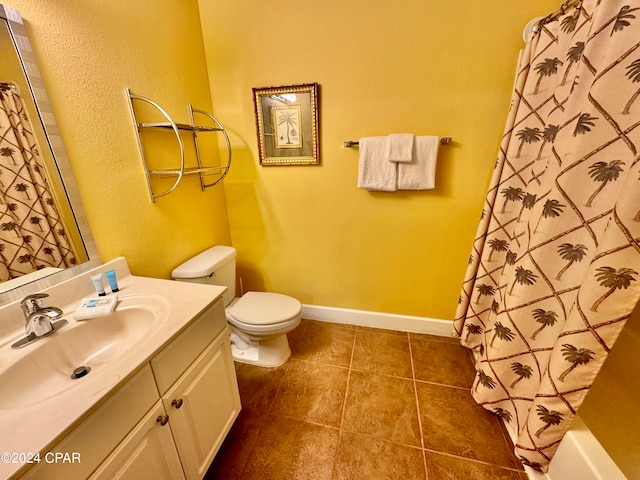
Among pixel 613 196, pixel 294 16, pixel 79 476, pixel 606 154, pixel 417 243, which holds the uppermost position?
pixel 294 16

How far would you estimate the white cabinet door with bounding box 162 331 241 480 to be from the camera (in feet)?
2.74

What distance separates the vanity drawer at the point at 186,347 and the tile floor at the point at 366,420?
2.06 feet

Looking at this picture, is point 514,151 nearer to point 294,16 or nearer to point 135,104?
point 294,16

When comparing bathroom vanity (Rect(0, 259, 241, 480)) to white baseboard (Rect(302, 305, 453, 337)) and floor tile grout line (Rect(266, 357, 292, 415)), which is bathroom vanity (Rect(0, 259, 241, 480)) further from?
white baseboard (Rect(302, 305, 453, 337))

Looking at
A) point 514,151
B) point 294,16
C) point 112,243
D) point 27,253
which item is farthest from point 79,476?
point 294,16

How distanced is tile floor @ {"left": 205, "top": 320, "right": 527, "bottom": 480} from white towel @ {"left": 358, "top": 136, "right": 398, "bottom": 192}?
112cm

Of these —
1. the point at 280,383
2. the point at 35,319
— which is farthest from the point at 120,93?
the point at 280,383

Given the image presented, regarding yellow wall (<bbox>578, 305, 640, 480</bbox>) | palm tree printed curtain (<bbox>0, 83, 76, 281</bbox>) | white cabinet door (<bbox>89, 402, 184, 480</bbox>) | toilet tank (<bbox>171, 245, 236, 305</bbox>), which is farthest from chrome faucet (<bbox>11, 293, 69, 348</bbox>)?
yellow wall (<bbox>578, 305, 640, 480</bbox>)

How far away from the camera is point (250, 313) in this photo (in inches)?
58.7

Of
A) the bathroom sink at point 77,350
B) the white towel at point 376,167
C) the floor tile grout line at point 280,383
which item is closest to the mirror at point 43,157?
the bathroom sink at point 77,350

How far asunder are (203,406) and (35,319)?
0.60 metres

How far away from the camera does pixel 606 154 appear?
0.75 meters

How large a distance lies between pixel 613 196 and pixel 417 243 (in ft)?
3.22

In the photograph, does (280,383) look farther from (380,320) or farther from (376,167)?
(376,167)
